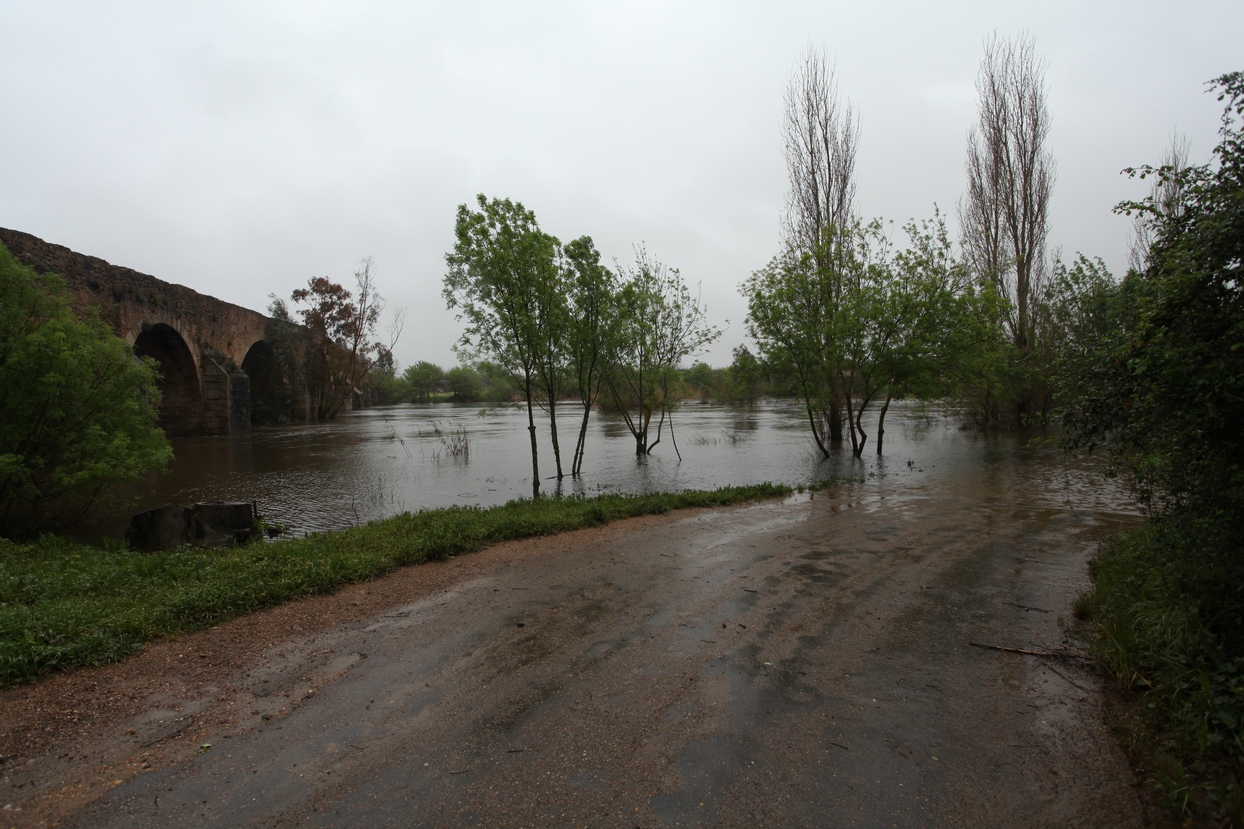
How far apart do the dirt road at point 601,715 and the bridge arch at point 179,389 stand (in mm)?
29696

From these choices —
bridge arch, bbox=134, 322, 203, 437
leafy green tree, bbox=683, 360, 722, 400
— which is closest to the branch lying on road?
bridge arch, bbox=134, 322, 203, 437

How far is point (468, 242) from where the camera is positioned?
37.6 feet

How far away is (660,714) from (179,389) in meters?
34.7

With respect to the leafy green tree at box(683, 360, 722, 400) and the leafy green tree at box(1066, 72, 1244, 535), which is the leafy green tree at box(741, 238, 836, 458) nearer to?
the leafy green tree at box(1066, 72, 1244, 535)

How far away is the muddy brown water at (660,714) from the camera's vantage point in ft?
8.34

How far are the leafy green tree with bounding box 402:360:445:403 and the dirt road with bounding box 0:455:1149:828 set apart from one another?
296ft

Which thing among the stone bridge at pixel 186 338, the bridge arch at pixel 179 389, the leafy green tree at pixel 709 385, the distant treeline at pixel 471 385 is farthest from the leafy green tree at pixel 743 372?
the leafy green tree at pixel 709 385

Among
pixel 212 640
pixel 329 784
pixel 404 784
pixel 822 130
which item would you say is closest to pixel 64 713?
pixel 212 640

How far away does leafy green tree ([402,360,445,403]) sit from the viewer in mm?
92562

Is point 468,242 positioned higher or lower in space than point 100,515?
higher

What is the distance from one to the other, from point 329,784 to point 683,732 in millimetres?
1719

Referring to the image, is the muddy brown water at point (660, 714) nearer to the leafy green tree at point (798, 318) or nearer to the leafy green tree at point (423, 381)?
the leafy green tree at point (798, 318)

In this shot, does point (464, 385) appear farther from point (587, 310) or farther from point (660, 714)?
point (660, 714)

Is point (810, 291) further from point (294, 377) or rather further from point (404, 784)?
point (294, 377)
